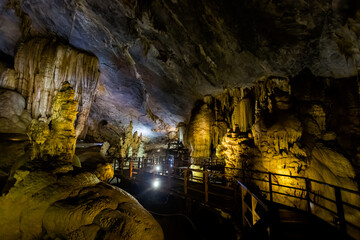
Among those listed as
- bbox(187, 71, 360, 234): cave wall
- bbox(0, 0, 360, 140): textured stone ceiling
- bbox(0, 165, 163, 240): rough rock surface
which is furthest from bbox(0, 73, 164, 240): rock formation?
bbox(0, 0, 360, 140): textured stone ceiling

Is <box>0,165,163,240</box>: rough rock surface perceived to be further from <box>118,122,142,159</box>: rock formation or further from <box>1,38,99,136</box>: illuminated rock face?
<box>118,122,142,159</box>: rock formation

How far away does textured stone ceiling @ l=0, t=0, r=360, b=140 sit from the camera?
624 cm

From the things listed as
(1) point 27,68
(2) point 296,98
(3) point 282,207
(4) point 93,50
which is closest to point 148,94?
(4) point 93,50

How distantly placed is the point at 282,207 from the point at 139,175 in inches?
340

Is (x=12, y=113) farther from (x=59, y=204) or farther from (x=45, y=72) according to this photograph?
(x=59, y=204)

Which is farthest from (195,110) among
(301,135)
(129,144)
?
(129,144)

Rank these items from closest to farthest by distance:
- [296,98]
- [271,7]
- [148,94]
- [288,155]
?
[271,7], [288,155], [296,98], [148,94]

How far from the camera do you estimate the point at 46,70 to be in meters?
10.3

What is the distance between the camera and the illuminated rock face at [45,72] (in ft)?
34.2

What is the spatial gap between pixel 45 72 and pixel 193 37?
354 inches

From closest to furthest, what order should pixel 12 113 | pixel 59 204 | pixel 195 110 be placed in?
1. pixel 59 204
2. pixel 12 113
3. pixel 195 110

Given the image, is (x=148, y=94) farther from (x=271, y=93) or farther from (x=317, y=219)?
(x=317, y=219)

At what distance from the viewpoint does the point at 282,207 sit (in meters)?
4.65

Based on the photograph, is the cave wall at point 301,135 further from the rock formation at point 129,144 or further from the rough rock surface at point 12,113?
the rough rock surface at point 12,113
